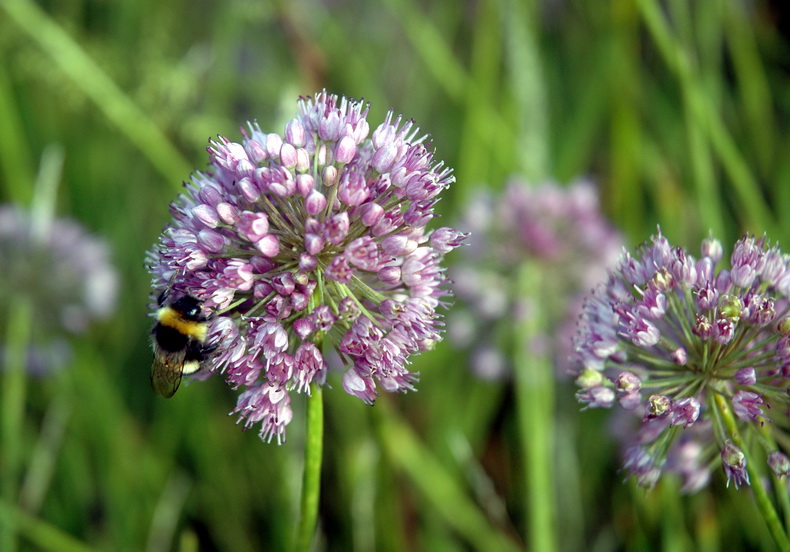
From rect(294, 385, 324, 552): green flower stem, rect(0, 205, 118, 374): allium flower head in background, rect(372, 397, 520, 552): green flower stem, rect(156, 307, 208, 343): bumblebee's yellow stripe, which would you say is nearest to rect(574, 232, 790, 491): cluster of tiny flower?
rect(294, 385, 324, 552): green flower stem

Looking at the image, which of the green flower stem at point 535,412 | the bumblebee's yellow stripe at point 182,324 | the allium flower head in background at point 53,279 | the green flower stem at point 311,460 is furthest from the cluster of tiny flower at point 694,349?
the allium flower head in background at point 53,279

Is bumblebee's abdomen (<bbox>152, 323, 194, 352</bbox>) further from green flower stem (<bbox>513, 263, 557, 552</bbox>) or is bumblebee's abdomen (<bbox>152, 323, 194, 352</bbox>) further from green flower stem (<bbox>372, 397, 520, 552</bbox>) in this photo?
green flower stem (<bbox>513, 263, 557, 552</bbox>)

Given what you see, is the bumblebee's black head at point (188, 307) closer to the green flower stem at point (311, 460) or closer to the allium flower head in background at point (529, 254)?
the green flower stem at point (311, 460)

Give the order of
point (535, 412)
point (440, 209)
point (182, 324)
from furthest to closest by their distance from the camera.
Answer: point (440, 209)
point (535, 412)
point (182, 324)

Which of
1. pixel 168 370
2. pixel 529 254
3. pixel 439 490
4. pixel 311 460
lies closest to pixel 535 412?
pixel 439 490

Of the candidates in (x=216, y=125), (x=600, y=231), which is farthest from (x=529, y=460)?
(x=216, y=125)

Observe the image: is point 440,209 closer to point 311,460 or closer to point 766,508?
point 311,460
